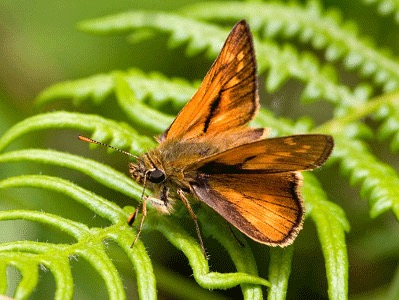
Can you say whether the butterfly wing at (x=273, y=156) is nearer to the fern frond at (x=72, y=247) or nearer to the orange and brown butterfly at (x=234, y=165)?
the orange and brown butterfly at (x=234, y=165)

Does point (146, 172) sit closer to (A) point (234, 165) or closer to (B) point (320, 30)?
(A) point (234, 165)

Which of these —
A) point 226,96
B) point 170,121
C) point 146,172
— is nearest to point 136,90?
point 170,121

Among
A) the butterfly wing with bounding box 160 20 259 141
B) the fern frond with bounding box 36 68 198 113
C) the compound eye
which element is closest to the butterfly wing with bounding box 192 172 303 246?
the compound eye

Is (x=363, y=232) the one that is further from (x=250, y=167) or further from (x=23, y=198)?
(x=23, y=198)

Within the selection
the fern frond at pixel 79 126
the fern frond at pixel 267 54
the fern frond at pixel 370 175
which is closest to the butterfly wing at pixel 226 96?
the fern frond at pixel 79 126

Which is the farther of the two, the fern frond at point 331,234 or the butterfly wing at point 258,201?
the butterfly wing at point 258,201

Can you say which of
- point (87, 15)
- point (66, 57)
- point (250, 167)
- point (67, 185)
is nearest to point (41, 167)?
point (66, 57)

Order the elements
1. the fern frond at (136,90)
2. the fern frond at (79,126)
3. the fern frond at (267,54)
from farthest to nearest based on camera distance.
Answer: the fern frond at (267,54), the fern frond at (136,90), the fern frond at (79,126)
